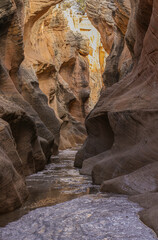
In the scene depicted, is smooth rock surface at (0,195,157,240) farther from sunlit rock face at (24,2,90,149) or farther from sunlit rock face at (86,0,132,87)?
sunlit rock face at (24,2,90,149)

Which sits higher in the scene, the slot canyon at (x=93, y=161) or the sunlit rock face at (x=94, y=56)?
the slot canyon at (x=93, y=161)

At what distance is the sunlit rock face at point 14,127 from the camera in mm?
5332

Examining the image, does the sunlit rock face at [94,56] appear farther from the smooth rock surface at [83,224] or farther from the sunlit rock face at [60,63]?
the smooth rock surface at [83,224]

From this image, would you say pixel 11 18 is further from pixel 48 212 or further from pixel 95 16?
pixel 95 16

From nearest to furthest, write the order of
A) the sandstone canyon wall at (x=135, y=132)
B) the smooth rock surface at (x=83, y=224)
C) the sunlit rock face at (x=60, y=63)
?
the smooth rock surface at (x=83, y=224) → the sandstone canyon wall at (x=135, y=132) → the sunlit rock face at (x=60, y=63)

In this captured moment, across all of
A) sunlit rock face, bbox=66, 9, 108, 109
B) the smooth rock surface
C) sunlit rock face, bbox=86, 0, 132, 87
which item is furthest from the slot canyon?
sunlit rock face, bbox=66, 9, 108, 109

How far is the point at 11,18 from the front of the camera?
11594 millimetres

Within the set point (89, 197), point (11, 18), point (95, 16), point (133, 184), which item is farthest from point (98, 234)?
point (95, 16)

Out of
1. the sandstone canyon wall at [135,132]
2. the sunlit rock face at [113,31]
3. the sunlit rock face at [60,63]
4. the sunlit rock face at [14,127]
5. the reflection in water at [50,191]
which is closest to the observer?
the reflection in water at [50,191]

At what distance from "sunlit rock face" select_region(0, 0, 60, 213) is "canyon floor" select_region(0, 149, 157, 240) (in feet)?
1.54

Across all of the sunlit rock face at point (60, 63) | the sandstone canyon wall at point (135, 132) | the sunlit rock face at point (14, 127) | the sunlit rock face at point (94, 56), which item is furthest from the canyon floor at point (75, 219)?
the sunlit rock face at point (94, 56)

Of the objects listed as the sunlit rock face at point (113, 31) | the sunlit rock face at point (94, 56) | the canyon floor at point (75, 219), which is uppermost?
the canyon floor at point (75, 219)

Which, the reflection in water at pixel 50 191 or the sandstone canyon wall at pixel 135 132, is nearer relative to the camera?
the reflection in water at pixel 50 191

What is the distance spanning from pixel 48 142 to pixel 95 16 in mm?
18139
